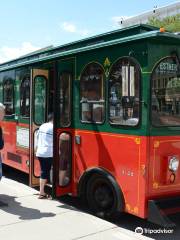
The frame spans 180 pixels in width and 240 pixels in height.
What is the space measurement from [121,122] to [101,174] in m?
0.86

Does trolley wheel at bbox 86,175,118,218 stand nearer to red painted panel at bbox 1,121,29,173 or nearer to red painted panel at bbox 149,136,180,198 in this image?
red painted panel at bbox 149,136,180,198

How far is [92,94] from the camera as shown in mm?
5891

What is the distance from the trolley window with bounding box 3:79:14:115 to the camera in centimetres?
844

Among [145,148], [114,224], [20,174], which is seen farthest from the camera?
[20,174]

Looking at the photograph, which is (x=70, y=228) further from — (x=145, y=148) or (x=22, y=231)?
(x=145, y=148)

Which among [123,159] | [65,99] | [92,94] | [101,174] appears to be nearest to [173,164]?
[123,159]

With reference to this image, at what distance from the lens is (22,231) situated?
5.19 m

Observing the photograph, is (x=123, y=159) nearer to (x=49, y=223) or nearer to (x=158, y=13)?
(x=49, y=223)

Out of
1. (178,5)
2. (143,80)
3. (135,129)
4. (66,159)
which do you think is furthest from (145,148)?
(178,5)

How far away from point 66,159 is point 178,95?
6.97 feet

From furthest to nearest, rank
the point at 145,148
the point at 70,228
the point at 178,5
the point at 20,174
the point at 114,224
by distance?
the point at 178,5 < the point at 20,174 < the point at 114,224 < the point at 70,228 < the point at 145,148

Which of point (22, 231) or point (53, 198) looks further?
point (53, 198)

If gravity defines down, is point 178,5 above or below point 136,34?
above

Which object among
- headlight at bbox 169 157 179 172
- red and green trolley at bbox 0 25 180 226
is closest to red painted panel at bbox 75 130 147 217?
red and green trolley at bbox 0 25 180 226
